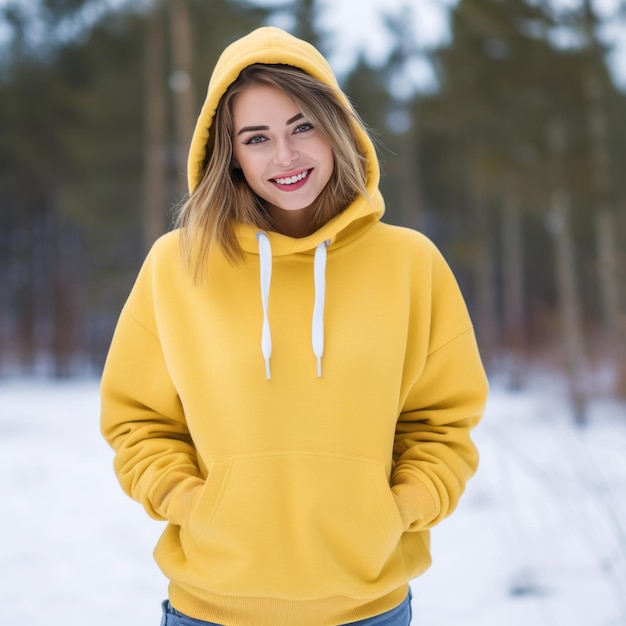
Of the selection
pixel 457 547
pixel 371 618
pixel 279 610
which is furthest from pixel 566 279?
pixel 279 610

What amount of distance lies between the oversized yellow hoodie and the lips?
113mm

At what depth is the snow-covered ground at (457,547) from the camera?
319cm

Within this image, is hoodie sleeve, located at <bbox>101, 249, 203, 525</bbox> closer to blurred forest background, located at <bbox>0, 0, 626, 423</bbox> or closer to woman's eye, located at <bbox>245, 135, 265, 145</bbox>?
woman's eye, located at <bbox>245, 135, 265, 145</bbox>

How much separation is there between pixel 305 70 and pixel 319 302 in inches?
21.2

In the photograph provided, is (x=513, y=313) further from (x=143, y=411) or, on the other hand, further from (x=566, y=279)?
(x=143, y=411)

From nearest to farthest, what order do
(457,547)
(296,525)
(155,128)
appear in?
(296,525)
(457,547)
(155,128)

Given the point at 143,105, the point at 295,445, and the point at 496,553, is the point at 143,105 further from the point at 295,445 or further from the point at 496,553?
the point at 295,445

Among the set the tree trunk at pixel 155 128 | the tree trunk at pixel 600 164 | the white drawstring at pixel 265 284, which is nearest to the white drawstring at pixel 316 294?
the white drawstring at pixel 265 284

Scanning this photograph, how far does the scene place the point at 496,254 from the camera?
26.0m

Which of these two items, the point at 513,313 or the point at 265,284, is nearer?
the point at 265,284

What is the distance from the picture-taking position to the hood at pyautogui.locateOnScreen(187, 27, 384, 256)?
155cm

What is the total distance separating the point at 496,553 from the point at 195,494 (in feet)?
10.2

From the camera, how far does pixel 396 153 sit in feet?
14.1

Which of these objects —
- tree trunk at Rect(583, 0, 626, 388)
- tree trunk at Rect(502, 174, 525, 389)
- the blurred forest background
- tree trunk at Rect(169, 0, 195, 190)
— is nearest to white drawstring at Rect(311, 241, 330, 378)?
the blurred forest background
